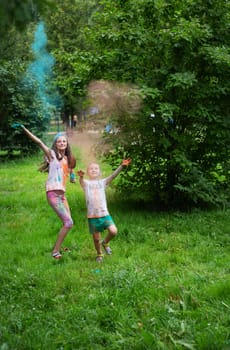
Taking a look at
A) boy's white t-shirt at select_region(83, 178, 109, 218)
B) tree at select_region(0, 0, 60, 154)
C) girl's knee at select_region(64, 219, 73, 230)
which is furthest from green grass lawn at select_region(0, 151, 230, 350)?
tree at select_region(0, 0, 60, 154)

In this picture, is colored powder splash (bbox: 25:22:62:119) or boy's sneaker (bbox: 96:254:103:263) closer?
boy's sneaker (bbox: 96:254:103:263)

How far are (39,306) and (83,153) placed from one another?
13.4ft

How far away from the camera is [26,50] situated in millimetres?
29094

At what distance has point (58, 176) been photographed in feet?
20.2

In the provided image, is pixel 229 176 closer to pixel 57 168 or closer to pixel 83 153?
pixel 83 153

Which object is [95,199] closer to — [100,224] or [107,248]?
[100,224]

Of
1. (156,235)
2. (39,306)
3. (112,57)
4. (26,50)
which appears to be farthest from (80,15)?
(39,306)

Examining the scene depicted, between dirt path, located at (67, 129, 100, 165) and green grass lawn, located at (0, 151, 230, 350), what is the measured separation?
1.01m

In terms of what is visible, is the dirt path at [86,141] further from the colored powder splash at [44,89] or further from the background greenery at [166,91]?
the colored powder splash at [44,89]

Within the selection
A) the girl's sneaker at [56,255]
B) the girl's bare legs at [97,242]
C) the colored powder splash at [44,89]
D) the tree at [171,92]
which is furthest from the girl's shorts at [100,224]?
the colored powder splash at [44,89]

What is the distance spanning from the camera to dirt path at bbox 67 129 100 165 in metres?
8.01

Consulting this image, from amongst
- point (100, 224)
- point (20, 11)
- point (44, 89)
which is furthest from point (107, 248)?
point (44, 89)

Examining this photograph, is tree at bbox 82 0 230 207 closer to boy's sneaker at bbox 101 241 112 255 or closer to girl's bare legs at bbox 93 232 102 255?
boy's sneaker at bbox 101 241 112 255

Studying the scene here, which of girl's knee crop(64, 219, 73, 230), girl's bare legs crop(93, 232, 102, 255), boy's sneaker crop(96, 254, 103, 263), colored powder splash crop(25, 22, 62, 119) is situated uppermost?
colored powder splash crop(25, 22, 62, 119)
